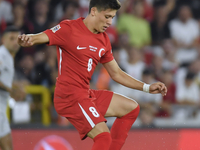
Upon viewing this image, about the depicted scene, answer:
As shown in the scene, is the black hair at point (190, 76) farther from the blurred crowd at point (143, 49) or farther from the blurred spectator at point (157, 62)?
the blurred spectator at point (157, 62)

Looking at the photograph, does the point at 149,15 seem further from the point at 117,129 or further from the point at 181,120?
the point at 117,129

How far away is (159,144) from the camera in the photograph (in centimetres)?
630

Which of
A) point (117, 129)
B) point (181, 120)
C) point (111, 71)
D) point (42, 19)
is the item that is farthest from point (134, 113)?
point (42, 19)

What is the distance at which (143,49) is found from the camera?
369 inches

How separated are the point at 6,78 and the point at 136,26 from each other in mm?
4706

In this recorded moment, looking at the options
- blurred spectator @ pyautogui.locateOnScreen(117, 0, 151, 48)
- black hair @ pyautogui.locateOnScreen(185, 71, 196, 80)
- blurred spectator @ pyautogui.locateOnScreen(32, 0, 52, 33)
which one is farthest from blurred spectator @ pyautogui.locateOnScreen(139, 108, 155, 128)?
blurred spectator @ pyautogui.locateOnScreen(32, 0, 52, 33)

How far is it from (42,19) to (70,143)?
12.2 feet

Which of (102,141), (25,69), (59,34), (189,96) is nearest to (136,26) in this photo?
(189,96)

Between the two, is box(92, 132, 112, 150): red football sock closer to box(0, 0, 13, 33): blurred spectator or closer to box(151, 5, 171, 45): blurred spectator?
box(0, 0, 13, 33): blurred spectator

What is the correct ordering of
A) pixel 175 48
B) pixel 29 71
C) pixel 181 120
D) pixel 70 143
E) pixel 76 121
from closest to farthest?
pixel 76 121 → pixel 70 143 → pixel 181 120 → pixel 29 71 → pixel 175 48

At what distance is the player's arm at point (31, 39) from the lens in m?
3.58

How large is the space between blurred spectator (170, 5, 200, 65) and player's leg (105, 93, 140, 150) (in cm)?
568

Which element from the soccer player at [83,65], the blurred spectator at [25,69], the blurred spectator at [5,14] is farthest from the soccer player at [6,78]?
the blurred spectator at [5,14]

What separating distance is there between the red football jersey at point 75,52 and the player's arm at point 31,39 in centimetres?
15
